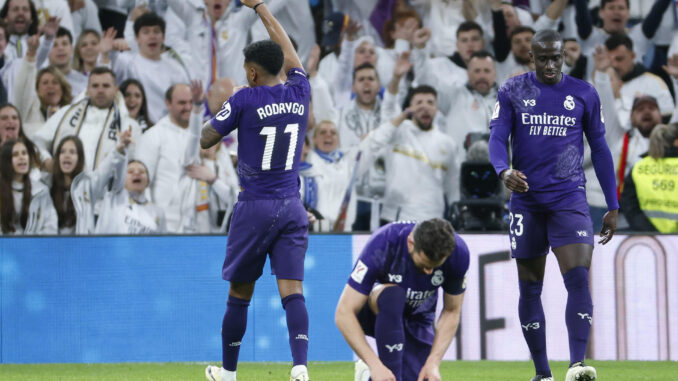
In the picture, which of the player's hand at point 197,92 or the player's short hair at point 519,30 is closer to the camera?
the player's hand at point 197,92

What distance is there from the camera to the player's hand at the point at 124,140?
36.4ft

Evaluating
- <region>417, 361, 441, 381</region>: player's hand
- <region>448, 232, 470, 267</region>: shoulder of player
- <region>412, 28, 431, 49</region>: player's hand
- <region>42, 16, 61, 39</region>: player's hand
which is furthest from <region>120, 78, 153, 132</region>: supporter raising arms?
<region>417, 361, 441, 381</region>: player's hand

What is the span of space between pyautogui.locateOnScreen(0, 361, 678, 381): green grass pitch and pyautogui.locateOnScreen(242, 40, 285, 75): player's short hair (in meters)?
2.60

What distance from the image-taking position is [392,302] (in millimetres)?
4633

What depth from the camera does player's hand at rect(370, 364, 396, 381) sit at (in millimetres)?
4422

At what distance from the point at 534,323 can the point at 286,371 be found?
2.67 metres

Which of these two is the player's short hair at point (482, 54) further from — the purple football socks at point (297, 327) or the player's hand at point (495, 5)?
the purple football socks at point (297, 327)

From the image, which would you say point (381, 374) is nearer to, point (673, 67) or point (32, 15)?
point (673, 67)

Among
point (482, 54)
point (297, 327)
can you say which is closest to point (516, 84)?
point (297, 327)

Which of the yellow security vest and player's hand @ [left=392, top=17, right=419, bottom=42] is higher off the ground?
player's hand @ [left=392, top=17, right=419, bottom=42]

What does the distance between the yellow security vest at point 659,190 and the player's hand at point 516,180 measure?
4819mm

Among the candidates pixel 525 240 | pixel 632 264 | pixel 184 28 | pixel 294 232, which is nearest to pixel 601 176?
pixel 525 240

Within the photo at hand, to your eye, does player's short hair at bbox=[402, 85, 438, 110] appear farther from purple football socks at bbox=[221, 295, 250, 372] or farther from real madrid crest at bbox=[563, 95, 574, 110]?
purple football socks at bbox=[221, 295, 250, 372]

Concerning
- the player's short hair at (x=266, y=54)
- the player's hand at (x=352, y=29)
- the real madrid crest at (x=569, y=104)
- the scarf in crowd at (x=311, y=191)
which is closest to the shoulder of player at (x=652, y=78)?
the player's hand at (x=352, y=29)
